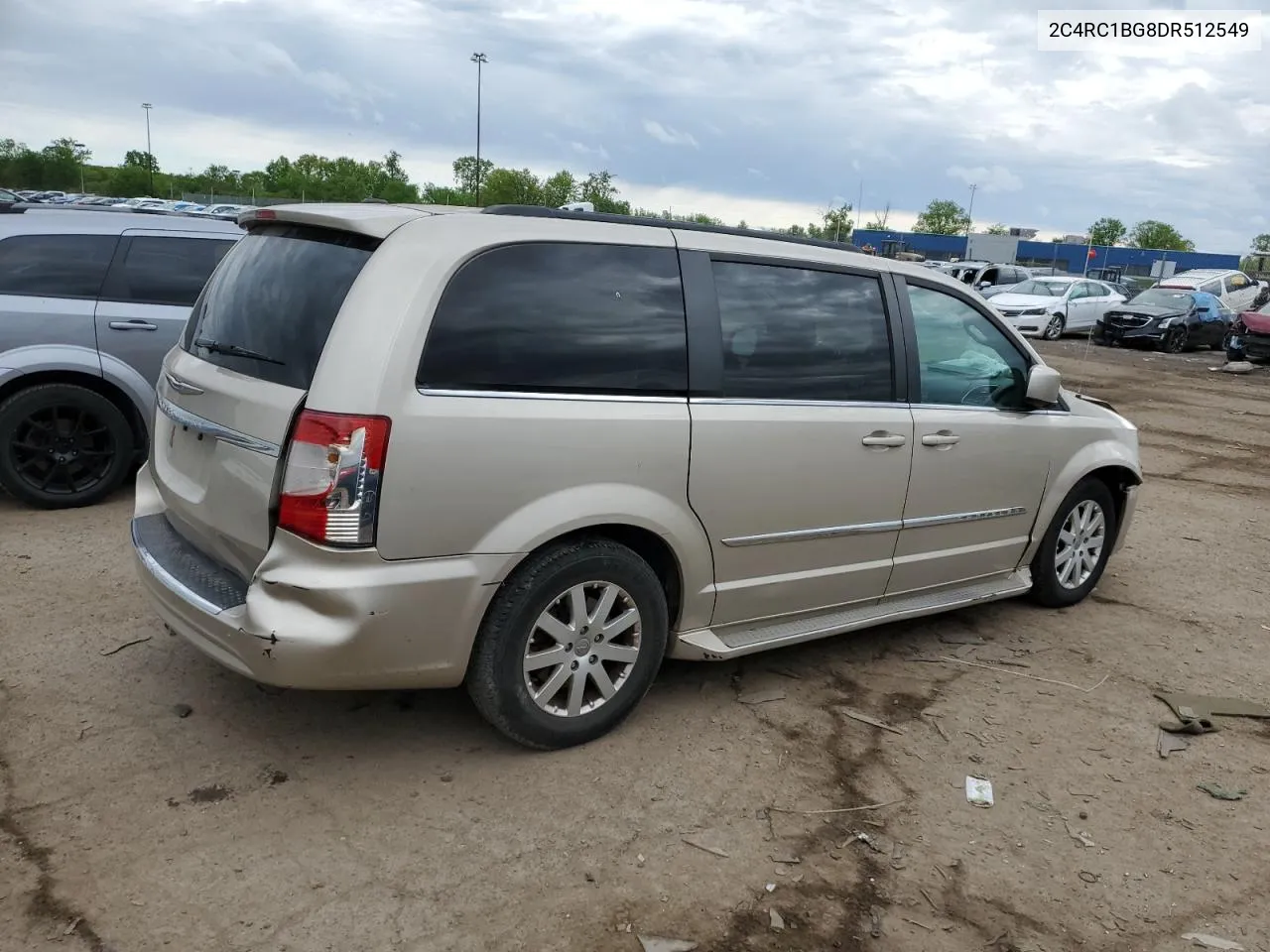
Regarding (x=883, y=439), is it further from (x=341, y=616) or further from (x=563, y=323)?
(x=341, y=616)

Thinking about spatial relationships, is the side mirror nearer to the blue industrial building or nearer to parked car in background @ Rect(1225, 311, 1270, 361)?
parked car in background @ Rect(1225, 311, 1270, 361)

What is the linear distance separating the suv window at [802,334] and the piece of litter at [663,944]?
→ 187 centimetres

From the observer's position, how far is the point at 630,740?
3.75m

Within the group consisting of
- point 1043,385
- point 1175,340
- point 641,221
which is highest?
point 641,221

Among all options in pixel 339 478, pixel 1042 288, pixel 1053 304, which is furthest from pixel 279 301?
pixel 1042 288

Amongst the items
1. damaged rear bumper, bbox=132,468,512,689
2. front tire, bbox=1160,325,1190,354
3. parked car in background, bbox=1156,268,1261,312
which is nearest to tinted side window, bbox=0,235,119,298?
damaged rear bumper, bbox=132,468,512,689

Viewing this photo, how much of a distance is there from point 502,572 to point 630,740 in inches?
37.4

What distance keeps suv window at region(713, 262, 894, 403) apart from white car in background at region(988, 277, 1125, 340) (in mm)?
22199

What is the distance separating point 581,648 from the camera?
11.5 ft

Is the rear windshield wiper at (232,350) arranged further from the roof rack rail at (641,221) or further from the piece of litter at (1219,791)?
the piece of litter at (1219,791)

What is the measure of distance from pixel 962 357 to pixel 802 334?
3.47 ft

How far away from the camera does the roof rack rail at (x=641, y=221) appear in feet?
11.6

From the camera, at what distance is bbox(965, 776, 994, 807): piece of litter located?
11.5 feet

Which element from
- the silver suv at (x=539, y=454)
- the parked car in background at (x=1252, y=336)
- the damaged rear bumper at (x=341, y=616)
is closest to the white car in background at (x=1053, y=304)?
the parked car in background at (x=1252, y=336)
